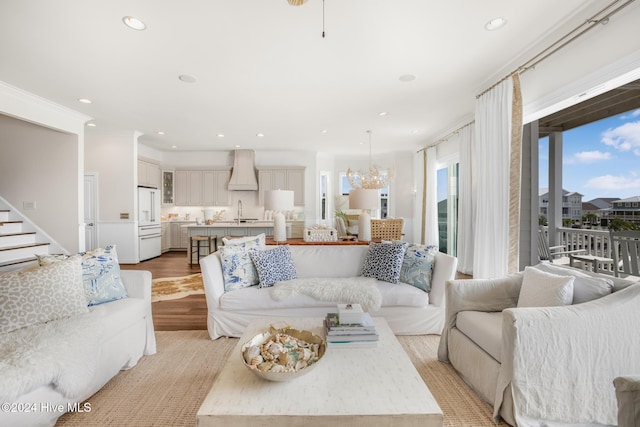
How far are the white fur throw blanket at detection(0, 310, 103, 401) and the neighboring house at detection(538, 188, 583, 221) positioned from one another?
19.1ft

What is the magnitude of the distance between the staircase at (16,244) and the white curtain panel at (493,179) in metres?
5.86

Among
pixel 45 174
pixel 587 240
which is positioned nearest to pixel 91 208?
pixel 45 174

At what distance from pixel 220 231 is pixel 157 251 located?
1949 mm

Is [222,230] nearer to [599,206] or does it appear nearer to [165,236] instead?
[165,236]

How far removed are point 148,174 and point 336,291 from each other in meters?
6.33

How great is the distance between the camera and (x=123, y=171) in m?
6.02

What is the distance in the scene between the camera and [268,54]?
2.88 meters

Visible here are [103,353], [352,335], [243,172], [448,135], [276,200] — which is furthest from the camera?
[243,172]

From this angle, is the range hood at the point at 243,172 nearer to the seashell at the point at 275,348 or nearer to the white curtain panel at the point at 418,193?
the white curtain panel at the point at 418,193

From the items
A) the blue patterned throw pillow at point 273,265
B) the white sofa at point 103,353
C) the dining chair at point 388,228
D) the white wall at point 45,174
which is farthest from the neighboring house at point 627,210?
the white wall at point 45,174

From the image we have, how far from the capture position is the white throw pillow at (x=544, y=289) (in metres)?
1.70

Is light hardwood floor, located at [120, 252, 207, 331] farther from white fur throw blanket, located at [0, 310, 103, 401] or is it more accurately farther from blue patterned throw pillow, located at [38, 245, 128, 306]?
white fur throw blanket, located at [0, 310, 103, 401]

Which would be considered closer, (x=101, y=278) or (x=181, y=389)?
(x=181, y=389)

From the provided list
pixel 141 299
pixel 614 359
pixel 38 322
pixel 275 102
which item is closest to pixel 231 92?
pixel 275 102
